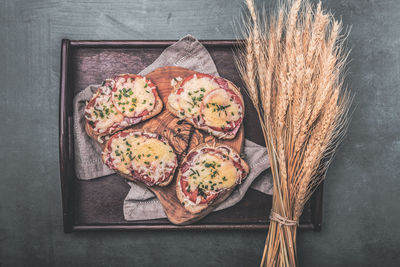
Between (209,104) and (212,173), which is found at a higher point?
(209,104)

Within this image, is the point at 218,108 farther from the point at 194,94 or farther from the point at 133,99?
the point at 133,99

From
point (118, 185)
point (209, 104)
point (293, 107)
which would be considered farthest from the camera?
point (118, 185)

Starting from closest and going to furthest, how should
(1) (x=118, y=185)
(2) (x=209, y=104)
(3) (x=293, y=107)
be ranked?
(3) (x=293, y=107) < (2) (x=209, y=104) < (1) (x=118, y=185)

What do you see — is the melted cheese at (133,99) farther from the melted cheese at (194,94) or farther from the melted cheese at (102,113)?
the melted cheese at (194,94)

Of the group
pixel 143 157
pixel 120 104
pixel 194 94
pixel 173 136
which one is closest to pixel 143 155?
pixel 143 157

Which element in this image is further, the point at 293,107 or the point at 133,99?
the point at 133,99

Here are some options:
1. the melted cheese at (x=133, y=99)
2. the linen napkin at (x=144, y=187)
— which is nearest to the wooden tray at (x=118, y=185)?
the linen napkin at (x=144, y=187)

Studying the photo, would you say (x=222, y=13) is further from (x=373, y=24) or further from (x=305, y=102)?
(x=373, y=24)

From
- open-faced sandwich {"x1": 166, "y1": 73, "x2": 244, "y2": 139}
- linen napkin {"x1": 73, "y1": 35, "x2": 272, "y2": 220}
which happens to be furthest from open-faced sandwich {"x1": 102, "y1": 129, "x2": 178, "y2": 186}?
open-faced sandwich {"x1": 166, "y1": 73, "x2": 244, "y2": 139}
